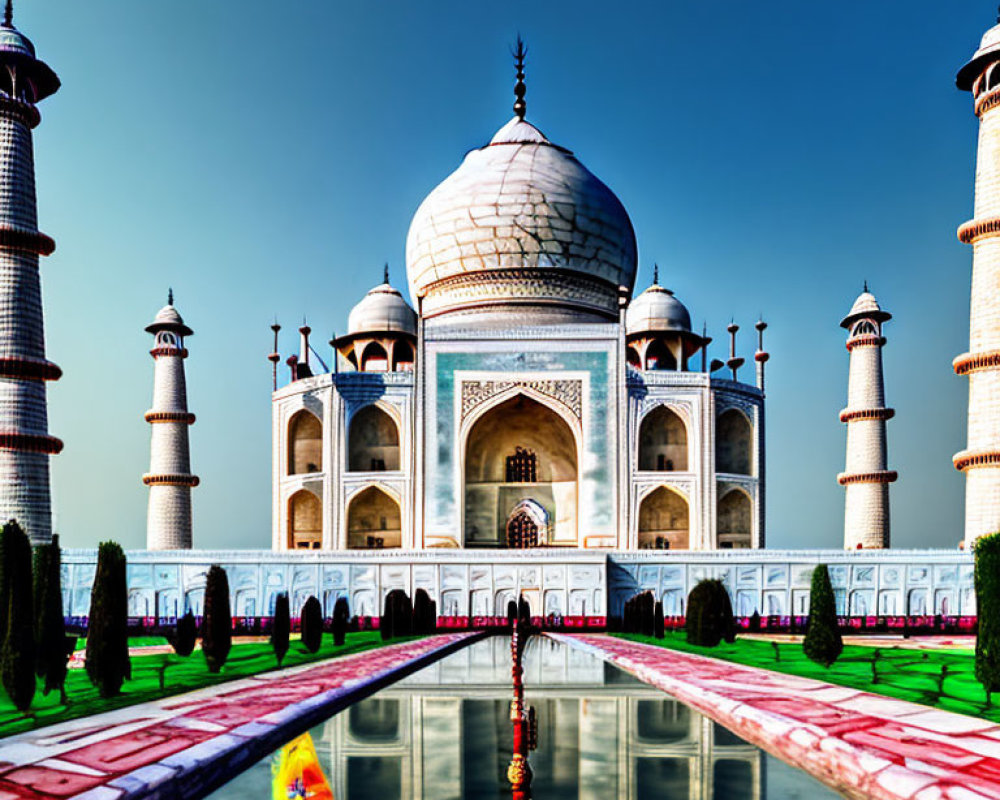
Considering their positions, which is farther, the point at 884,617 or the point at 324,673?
the point at 884,617

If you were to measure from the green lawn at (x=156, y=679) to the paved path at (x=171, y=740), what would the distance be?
241 mm

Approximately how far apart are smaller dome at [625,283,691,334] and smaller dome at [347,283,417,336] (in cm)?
533

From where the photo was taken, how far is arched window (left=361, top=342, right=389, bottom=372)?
78.5 feet

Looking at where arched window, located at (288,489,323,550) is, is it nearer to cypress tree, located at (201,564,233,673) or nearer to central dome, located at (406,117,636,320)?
central dome, located at (406,117,636,320)

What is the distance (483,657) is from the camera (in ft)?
35.5

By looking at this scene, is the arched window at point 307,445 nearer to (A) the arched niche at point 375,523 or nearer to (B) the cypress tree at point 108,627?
(A) the arched niche at point 375,523

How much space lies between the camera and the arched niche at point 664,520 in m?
21.0

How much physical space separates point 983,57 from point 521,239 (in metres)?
9.85

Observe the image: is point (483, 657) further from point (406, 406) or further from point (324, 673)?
point (406, 406)

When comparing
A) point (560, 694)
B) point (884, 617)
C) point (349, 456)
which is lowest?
point (884, 617)

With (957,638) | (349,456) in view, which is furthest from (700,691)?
(349,456)

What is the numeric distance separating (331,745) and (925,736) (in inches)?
122

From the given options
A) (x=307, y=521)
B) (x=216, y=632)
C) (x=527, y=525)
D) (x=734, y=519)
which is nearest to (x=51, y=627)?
(x=216, y=632)

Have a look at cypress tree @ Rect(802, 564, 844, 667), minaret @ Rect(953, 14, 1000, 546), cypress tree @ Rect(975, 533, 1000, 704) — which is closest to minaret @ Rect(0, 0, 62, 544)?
cypress tree @ Rect(802, 564, 844, 667)
